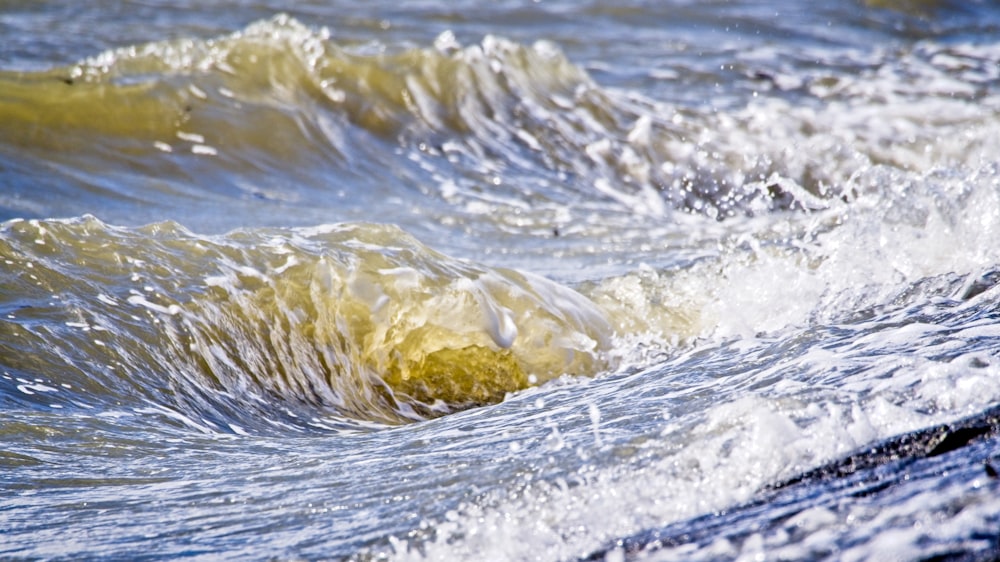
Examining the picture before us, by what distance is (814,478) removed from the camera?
6.66 feet

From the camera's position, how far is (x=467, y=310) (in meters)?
3.72

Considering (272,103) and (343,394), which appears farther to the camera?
(272,103)

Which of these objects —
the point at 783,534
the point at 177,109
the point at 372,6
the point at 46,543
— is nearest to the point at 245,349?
the point at 46,543

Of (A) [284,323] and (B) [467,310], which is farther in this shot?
(B) [467,310]

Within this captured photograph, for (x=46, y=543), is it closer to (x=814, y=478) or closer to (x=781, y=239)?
(x=814, y=478)

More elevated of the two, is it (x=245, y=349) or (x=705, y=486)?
(x=705, y=486)

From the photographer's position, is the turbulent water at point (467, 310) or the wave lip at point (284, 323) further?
the wave lip at point (284, 323)

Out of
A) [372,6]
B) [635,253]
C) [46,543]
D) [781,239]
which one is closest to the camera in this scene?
[46,543]

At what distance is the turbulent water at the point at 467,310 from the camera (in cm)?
208

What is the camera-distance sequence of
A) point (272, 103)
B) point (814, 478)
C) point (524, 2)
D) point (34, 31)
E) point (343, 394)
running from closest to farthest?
1. point (814, 478)
2. point (343, 394)
3. point (272, 103)
4. point (34, 31)
5. point (524, 2)

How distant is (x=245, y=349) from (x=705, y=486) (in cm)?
181

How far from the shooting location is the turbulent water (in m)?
2.08

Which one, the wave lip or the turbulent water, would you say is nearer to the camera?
the turbulent water

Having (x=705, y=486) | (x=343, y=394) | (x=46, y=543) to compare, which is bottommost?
(x=343, y=394)
